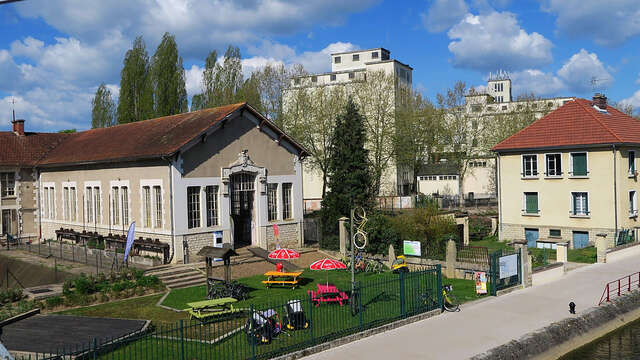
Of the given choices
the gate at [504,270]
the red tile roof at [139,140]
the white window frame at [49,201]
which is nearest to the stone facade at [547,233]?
the gate at [504,270]

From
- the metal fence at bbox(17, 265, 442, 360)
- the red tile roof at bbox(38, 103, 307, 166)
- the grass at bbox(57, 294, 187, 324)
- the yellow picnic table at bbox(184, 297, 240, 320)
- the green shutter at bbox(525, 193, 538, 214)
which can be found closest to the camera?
the metal fence at bbox(17, 265, 442, 360)

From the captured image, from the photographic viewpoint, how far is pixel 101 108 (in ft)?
194

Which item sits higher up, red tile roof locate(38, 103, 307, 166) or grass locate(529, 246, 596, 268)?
red tile roof locate(38, 103, 307, 166)

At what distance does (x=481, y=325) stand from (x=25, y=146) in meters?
35.1

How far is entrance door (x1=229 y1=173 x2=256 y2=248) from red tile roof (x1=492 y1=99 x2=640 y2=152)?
17.3m

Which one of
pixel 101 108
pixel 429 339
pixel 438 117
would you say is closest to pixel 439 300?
pixel 429 339

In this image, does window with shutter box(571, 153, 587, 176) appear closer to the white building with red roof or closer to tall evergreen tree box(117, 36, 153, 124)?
the white building with red roof

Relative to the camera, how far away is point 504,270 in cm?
2109

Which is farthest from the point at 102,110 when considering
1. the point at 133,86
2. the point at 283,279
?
the point at 283,279

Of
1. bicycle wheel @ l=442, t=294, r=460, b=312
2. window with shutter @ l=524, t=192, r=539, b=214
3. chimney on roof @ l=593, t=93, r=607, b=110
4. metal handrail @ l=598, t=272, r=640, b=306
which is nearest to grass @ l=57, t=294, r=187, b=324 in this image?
bicycle wheel @ l=442, t=294, r=460, b=312

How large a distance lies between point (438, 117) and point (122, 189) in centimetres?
3314

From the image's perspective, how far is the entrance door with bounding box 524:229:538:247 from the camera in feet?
114

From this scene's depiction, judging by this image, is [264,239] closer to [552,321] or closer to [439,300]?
[439,300]

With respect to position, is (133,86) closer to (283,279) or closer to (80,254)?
(80,254)
